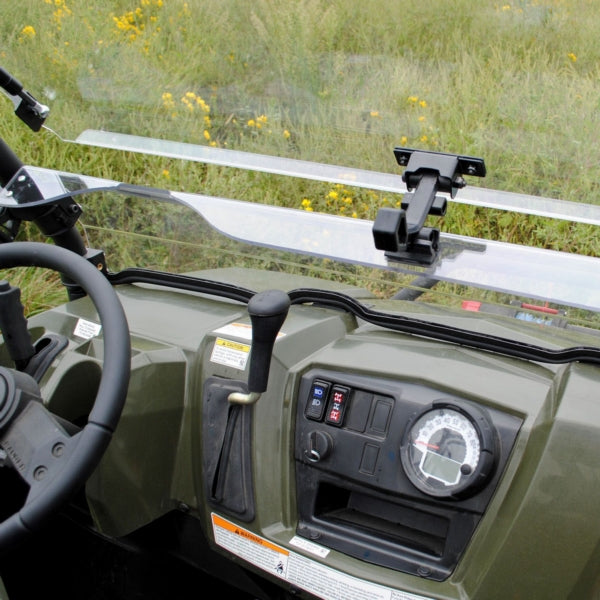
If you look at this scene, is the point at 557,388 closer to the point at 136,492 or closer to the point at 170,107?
the point at 136,492

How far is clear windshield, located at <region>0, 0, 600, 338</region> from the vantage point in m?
1.49

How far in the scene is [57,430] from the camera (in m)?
1.44

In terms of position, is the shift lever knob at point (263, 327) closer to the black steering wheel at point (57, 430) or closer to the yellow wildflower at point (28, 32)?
the black steering wheel at point (57, 430)

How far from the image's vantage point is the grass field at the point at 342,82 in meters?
1.46

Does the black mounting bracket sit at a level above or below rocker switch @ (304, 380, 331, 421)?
above

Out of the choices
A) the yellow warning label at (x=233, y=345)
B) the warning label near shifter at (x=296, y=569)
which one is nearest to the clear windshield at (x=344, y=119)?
the yellow warning label at (x=233, y=345)

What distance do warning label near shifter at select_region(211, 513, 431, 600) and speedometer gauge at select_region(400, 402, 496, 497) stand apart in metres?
0.23

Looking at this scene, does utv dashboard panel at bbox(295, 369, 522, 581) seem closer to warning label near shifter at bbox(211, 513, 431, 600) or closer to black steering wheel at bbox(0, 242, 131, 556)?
warning label near shifter at bbox(211, 513, 431, 600)

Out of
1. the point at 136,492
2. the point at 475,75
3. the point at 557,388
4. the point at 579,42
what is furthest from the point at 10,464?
the point at 579,42

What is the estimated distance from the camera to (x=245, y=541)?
174 cm

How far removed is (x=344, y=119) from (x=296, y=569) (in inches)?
39.4

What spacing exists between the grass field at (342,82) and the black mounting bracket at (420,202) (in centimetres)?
4

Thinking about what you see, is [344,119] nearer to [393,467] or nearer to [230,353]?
[230,353]

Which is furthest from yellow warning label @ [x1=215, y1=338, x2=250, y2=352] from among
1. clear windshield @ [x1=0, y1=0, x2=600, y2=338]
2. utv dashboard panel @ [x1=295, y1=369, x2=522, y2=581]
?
clear windshield @ [x1=0, y1=0, x2=600, y2=338]
